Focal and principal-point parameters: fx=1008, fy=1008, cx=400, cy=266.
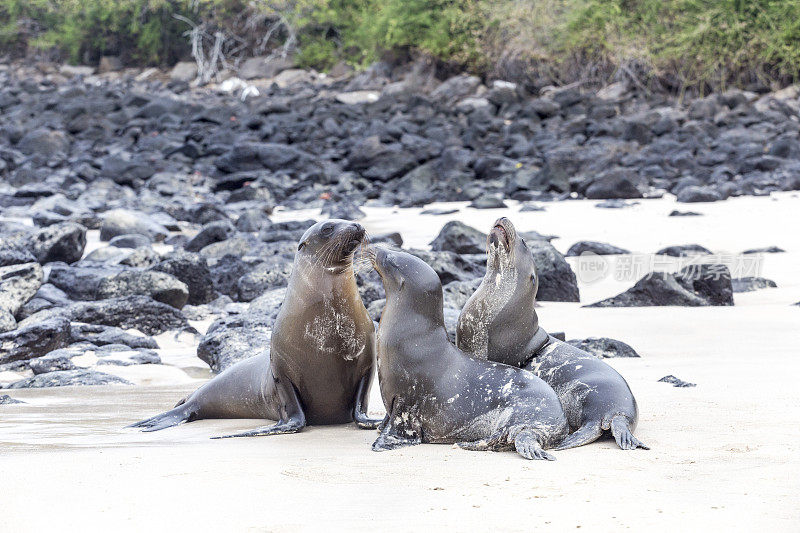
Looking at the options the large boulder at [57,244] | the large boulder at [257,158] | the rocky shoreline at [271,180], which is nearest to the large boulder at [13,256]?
the rocky shoreline at [271,180]

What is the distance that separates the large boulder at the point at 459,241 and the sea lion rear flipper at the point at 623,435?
6.55 m

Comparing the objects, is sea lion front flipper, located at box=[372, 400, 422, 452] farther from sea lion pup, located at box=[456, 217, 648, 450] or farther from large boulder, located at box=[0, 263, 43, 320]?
large boulder, located at box=[0, 263, 43, 320]

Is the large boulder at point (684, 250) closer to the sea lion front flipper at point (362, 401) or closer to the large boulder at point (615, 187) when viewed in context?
the large boulder at point (615, 187)

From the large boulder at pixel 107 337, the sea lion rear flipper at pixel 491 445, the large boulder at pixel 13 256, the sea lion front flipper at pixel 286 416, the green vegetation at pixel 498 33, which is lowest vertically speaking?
the large boulder at pixel 107 337

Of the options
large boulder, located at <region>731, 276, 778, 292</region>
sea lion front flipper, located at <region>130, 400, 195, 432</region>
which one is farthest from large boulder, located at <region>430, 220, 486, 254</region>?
sea lion front flipper, located at <region>130, 400, 195, 432</region>

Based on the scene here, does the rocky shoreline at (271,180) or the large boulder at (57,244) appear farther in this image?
the large boulder at (57,244)

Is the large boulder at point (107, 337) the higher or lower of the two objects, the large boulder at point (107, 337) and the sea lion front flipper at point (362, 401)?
the lower

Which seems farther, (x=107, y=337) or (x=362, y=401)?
(x=107, y=337)

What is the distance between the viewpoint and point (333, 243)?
4.66 m

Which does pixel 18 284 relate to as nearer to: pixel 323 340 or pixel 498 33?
pixel 323 340

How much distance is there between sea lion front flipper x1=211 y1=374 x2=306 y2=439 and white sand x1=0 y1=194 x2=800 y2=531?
0.10 meters

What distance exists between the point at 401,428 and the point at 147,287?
532 centimetres

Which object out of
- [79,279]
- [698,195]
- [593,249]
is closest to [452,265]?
[593,249]

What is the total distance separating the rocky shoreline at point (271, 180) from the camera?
8016 millimetres
